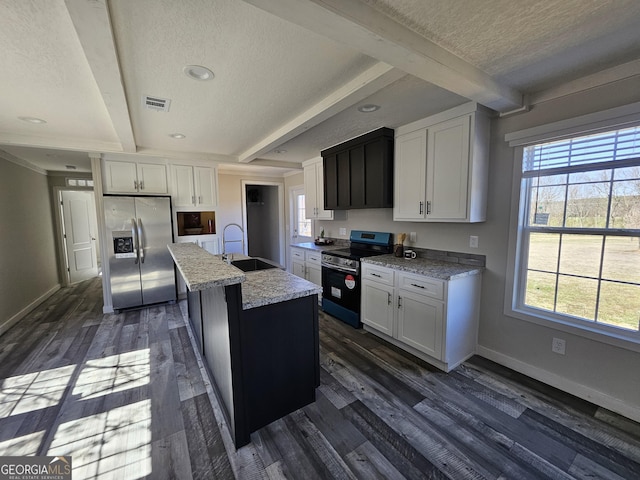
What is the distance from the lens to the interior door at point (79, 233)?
542 centimetres

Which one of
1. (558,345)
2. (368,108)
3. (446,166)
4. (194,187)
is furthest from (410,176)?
(194,187)

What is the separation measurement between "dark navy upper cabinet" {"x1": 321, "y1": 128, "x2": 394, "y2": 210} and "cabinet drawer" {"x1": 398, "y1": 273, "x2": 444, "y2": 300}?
0.96 m

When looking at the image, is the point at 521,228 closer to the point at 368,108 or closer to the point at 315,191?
the point at 368,108

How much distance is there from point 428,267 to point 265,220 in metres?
5.26

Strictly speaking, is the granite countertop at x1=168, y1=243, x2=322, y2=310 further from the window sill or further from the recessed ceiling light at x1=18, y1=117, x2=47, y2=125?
the recessed ceiling light at x1=18, y1=117, x2=47, y2=125

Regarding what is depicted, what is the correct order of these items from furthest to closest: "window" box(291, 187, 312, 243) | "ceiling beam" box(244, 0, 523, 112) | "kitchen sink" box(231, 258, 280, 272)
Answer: "window" box(291, 187, 312, 243) → "kitchen sink" box(231, 258, 280, 272) → "ceiling beam" box(244, 0, 523, 112)

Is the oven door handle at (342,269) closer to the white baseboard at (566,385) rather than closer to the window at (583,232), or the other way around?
the white baseboard at (566,385)

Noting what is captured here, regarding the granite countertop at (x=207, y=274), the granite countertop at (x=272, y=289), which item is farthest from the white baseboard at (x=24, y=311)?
the granite countertop at (x=272, y=289)

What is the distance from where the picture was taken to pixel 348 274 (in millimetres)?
3324

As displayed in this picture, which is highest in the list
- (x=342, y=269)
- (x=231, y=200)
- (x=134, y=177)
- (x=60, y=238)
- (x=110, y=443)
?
(x=134, y=177)

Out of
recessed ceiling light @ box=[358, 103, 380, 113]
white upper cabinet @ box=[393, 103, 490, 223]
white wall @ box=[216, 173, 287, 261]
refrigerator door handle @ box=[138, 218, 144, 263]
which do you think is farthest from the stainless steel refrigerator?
white upper cabinet @ box=[393, 103, 490, 223]

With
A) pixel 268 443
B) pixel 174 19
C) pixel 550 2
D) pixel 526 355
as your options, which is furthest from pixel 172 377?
pixel 550 2

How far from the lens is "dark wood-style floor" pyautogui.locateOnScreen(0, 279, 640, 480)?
5.02 feet

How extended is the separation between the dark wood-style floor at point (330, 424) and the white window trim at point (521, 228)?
53 centimetres
